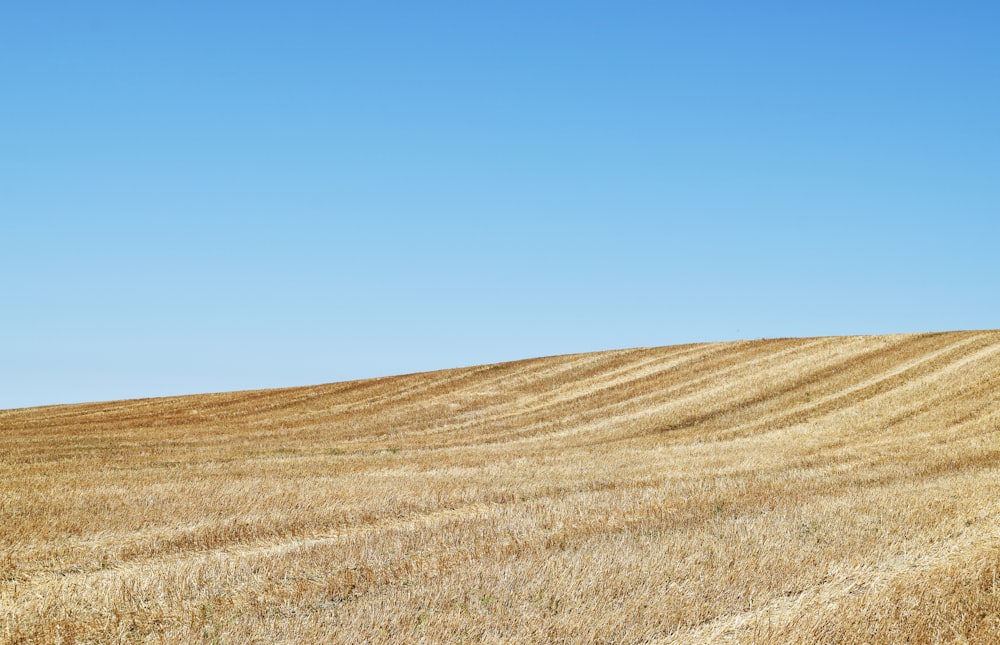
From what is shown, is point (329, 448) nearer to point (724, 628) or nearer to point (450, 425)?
point (450, 425)

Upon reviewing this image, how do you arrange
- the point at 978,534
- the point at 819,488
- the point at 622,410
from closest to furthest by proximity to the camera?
the point at 978,534 → the point at 819,488 → the point at 622,410

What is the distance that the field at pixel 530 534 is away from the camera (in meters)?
6.17

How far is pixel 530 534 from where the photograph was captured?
9.16 m

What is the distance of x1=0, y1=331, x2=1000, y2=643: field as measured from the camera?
20.2 ft

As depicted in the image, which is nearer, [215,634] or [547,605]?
[215,634]

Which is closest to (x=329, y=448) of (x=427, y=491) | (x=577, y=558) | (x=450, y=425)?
(x=450, y=425)

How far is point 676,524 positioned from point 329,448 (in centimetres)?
1404

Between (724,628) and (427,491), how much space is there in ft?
23.3

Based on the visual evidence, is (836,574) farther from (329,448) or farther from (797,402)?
(797,402)

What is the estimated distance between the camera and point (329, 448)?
2205 cm

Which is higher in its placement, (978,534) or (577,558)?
(577,558)

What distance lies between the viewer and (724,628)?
19.7ft

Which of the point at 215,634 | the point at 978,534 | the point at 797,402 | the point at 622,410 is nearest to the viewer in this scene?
the point at 215,634

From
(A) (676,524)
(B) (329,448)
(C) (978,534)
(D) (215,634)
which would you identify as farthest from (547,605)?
(B) (329,448)
